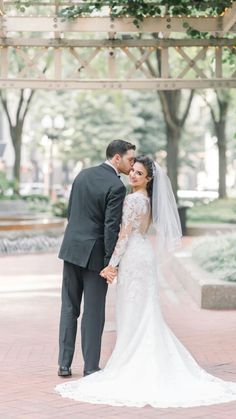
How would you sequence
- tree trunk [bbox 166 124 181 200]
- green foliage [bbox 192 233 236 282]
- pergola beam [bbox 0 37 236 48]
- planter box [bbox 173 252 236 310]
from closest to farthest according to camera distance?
planter box [bbox 173 252 236 310] → green foliage [bbox 192 233 236 282] → pergola beam [bbox 0 37 236 48] → tree trunk [bbox 166 124 181 200]

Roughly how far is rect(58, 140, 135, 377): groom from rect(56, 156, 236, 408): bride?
164 mm

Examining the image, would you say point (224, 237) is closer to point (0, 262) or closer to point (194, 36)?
point (194, 36)

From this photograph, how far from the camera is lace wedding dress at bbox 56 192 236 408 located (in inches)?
289

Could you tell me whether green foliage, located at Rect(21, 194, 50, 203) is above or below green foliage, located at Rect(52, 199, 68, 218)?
above

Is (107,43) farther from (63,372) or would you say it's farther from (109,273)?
(63,372)

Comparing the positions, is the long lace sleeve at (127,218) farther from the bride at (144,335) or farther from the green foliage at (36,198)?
the green foliage at (36,198)

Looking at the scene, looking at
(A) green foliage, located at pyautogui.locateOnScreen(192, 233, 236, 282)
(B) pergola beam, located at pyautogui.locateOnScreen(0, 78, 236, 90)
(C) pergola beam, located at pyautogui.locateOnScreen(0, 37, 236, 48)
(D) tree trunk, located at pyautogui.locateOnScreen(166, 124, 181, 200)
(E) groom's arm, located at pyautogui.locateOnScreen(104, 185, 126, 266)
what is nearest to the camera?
(E) groom's arm, located at pyautogui.locateOnScreen(104, 185, 126, 266)

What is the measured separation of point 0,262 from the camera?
2095cm

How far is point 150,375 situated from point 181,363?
0.33 metres

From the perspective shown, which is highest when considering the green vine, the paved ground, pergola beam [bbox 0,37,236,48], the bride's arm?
the green vine

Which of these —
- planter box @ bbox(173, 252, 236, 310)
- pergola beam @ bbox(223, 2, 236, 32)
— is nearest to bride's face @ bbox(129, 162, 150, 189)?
planter box @ bbox(173, 252, 236, 310)

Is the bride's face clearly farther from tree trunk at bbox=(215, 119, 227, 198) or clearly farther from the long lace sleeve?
tree trunk at bbox=(215, 119, 227, 198)

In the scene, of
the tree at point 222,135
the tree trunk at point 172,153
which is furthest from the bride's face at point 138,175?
the tree at point 222,135

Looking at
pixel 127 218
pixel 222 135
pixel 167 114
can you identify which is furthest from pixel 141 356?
pixel 222 135
